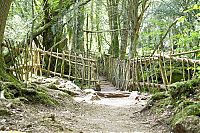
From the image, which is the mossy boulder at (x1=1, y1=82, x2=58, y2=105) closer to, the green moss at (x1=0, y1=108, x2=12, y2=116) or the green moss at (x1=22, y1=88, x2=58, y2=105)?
the green moss at (x1=22, y1=88, x2=58, y2=105)

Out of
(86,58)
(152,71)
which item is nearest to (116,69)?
(86,58)

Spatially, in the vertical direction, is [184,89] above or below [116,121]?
above

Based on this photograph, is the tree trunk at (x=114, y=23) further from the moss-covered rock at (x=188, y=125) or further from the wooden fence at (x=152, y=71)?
the moss-covered rock at (x=188, y=125)

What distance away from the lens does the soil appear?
3760 millimetres

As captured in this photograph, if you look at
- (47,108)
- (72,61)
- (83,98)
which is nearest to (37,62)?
(72,61)

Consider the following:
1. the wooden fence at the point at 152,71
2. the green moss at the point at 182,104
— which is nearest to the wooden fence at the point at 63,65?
the wooden fence at the point at 152,71

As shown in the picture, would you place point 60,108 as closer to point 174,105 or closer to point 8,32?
point 174,105

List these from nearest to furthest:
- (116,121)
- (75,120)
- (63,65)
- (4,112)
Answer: (4,112) < (75,120) < (116,121) < (63,65)

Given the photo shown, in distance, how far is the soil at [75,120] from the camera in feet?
12.3

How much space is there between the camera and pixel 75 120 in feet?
16.1

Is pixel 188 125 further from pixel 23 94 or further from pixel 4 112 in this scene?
pixel 23 94

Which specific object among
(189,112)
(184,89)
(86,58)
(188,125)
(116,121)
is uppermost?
(86,58)

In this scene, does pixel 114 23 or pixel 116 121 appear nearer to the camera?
pixel 116 121

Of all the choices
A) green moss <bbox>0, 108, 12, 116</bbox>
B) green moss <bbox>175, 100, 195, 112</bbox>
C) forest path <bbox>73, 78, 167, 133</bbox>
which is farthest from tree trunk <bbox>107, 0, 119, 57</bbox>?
green moss <bbox>0, 108, 12, 116</bbox>
